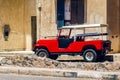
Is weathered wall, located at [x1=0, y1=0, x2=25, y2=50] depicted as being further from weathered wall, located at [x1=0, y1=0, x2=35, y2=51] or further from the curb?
the curb

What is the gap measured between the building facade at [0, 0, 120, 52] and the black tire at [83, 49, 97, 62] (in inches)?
151

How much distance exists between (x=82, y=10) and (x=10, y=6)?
6.59 m

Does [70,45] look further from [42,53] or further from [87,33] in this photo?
[42,53]

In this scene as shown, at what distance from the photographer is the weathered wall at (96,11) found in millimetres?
24391

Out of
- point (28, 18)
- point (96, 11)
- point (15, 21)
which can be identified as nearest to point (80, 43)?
point (96, 11)

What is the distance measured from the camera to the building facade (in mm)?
24750

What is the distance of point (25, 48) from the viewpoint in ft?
96.3

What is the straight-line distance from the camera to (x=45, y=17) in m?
26.6

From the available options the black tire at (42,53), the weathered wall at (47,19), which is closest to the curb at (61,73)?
→ the black tire at (42,53)

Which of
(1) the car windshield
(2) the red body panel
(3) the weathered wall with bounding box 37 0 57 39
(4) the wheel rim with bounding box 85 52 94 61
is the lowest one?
(4) the wheel rim with bounding box 85 52 94 61

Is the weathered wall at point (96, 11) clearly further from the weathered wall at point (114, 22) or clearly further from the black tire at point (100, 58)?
the black tire at point (100, 58)

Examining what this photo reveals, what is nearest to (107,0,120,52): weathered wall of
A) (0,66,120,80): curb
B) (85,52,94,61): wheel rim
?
(85,52,94,61): wheel rim

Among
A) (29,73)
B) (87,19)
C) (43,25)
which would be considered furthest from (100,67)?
(43,25)

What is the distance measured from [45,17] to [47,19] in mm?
202
